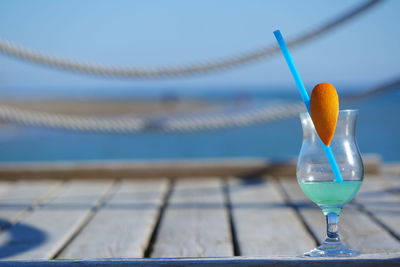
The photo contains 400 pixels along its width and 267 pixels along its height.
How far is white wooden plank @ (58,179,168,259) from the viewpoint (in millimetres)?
1180

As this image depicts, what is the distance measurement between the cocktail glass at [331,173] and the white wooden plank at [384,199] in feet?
1.52

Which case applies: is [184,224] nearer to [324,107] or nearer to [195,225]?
[195,225]

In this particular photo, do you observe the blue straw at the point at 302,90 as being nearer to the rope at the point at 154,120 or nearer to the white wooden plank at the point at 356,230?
the white wooden plank at the point at 356,230

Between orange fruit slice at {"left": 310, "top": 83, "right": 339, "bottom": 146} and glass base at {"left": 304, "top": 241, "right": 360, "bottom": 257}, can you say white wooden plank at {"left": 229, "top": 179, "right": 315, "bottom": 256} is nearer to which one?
glass base at {"left": 304, "top": 241, "right": 360, "bottom": 257}

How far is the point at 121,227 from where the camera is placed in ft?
4.59

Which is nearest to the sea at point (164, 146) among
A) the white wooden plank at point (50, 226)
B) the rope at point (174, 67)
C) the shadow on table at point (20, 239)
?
the rope at point (174, 67)

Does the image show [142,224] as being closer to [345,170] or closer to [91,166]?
[345,170]

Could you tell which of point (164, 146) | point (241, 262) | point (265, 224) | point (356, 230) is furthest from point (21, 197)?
point (164, 146)

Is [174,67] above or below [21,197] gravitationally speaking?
above

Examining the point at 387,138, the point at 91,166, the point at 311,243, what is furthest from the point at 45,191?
the point at 387,138

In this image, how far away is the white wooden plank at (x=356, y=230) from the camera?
3.88 feet

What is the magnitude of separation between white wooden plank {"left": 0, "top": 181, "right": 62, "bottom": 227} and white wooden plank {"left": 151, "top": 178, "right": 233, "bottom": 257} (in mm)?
396

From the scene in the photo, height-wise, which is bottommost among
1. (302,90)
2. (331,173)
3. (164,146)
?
(331,173)

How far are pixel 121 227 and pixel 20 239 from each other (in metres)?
0.23
